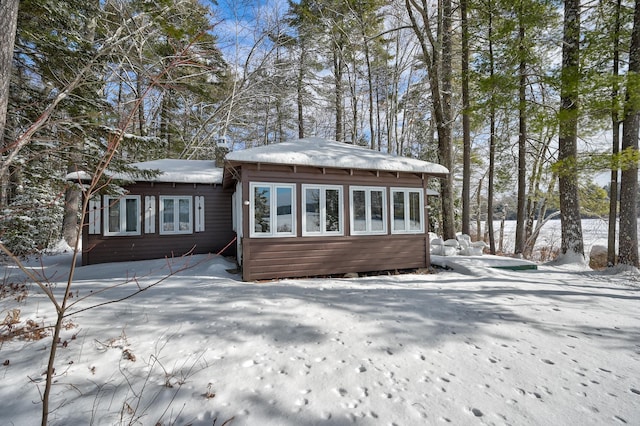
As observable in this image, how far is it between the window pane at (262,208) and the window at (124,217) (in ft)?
16.6

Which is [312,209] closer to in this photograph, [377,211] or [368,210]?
[368,210]

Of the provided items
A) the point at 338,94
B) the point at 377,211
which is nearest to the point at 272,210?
the point at 377,211

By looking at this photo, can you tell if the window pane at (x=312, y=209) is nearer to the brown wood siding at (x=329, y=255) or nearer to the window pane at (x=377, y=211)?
the brown wood siding at (x=329, y=255)

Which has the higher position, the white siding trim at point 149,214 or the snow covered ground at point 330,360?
the white siding trim at point 149,214

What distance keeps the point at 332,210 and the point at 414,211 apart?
7.73ft

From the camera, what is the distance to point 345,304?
452 cm

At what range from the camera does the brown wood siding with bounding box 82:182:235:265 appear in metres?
8.54

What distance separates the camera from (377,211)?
7195 mm

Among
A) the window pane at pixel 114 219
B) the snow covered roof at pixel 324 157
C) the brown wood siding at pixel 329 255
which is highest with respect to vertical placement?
the snow covered roof at pixel 324 157

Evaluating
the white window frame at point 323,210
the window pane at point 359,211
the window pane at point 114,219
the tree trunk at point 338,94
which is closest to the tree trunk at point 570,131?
the window pane at point 359,211

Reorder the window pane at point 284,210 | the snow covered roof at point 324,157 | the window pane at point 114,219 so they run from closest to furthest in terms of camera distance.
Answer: the snow covered roof at point 324,157 → the window pane at point 284,210 → the window pane at point 114,219

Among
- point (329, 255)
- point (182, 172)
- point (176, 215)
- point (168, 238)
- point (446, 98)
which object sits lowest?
point (329, 255)

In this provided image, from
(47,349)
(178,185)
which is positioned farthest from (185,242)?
(47,349)

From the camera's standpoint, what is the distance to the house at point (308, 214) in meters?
6.18
